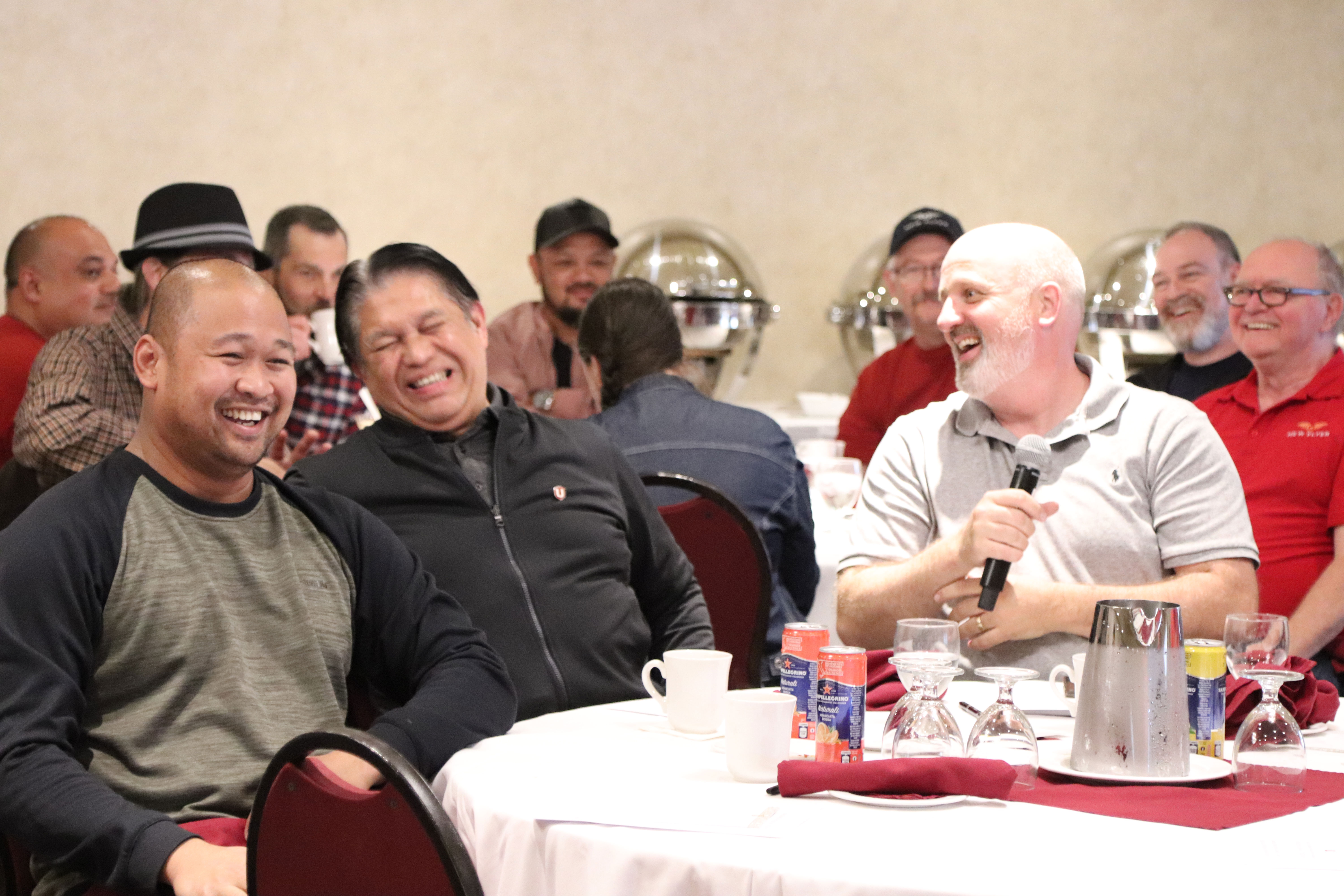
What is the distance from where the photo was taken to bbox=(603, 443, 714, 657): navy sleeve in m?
2.39

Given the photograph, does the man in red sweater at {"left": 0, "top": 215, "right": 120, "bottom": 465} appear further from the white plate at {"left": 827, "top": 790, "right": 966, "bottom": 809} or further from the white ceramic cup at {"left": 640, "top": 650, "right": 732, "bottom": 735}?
the white plate at {"left": 827, "top": 790, "right": 966, "bottom": 809}

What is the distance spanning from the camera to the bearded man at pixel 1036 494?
2.15 m

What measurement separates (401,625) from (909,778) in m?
0.85

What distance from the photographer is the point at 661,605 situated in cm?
241

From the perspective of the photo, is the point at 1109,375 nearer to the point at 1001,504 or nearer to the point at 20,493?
the point at 1001,504

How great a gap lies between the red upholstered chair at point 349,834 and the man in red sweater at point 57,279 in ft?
10.0

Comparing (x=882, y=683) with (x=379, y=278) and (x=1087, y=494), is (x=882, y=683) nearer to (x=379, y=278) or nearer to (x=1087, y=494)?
(x=1087, y=494)

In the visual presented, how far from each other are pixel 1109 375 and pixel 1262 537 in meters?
1.09

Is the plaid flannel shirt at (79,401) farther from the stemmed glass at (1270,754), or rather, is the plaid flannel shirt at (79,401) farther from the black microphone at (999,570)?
the stemmed glass at (1270,754)

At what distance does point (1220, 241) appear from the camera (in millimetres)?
4594

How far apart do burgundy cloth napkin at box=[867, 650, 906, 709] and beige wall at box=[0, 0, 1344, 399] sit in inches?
150

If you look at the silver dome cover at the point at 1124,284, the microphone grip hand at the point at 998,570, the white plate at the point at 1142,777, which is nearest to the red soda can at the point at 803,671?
the white plate at the point at 1142,777

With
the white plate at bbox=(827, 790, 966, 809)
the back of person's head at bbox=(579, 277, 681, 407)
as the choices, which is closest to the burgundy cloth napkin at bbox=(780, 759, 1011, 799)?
the white plate at bbox=(827, 790, 966, 809)

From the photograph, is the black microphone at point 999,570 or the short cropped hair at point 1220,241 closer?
the black microphone at point 999,570
